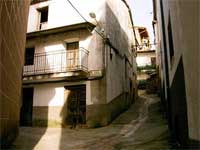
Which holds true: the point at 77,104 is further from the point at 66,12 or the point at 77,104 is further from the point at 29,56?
the point at 66,12

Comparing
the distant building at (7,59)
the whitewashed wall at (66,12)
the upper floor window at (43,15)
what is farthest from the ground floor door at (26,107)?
the distant building at (7,59)

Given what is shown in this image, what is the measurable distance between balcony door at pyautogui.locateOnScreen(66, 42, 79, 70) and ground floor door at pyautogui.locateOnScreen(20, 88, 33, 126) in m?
3.11

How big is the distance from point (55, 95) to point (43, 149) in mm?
5646

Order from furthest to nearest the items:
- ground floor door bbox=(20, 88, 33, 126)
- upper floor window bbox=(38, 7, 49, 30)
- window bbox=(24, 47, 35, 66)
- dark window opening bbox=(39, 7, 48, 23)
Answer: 1. dark window opening bbox=(39, 7, 48, 23)
2. upper floor window bbox=(38, 7, 49, 30)
3. window bbox=(24, 47, 35, 66)
4. ground floor door bbox=(20, 88, 33, 126)

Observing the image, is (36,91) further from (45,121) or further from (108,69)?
(108,69)

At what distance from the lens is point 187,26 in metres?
3.63

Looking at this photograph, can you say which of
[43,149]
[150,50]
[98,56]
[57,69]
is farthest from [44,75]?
[150,50]

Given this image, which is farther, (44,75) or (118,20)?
(118,20)

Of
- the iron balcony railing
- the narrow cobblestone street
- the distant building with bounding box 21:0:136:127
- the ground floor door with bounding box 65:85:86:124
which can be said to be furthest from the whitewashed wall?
the narrow cobblestone street

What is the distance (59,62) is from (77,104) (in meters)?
2.51

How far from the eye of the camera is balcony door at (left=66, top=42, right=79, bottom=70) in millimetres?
12606

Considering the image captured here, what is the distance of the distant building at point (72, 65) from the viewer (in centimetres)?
1202

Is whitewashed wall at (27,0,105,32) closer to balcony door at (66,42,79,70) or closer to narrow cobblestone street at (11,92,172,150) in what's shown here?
balcony door at (66,42,79,70)

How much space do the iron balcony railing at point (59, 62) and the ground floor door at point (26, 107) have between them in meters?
1.23
